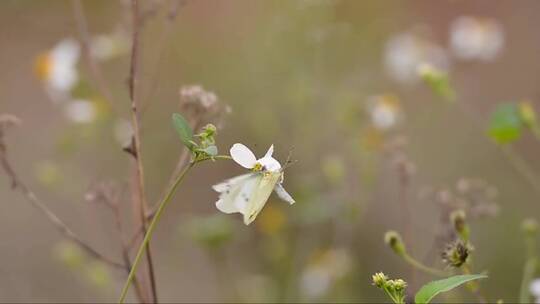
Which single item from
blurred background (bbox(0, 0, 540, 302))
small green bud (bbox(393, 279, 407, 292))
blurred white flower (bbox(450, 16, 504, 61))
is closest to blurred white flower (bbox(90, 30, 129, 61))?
blurred background (bbox(0, 0, 540, 302))

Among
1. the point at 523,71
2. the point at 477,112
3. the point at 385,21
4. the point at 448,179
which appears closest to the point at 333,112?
the point at 448,179

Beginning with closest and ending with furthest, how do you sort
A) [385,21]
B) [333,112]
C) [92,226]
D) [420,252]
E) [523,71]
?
[420,252], [333,112], [92,226], [385,21], [523,71]

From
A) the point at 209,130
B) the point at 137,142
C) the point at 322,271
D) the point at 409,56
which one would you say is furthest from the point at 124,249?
the point at 409,56

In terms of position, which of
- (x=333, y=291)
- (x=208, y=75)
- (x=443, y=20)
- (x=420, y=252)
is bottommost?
(x=333, y=291)

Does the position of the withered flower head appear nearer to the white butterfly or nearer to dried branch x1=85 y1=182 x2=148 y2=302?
the white butterfly

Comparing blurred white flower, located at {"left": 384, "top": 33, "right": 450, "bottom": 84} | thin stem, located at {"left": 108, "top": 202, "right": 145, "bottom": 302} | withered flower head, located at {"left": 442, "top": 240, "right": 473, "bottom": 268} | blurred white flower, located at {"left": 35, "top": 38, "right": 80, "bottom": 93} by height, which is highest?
blurred white flower, located at {"left": 384, "top": 33, "right": 450, "bottom": 84}

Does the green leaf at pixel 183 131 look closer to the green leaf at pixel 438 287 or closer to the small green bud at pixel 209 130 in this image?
the small green bud at pixel 209 130

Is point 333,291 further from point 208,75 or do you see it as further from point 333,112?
point 208,75
